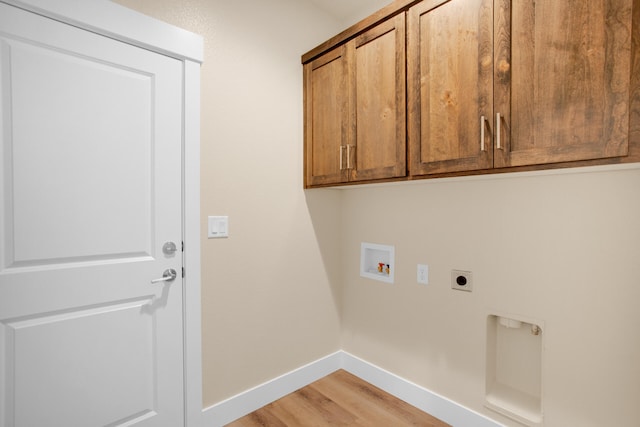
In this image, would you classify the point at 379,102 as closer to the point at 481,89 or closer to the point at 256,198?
the point at 481,89

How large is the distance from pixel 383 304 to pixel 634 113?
1.58 m

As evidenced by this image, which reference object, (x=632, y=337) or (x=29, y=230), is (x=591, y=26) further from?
(x=29, y=230)

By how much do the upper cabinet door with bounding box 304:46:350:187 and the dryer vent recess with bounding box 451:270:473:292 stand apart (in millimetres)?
822

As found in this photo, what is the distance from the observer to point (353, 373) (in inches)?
91.1

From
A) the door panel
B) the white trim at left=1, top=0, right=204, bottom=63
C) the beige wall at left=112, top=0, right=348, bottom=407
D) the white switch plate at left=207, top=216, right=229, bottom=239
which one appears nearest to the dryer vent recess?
the beige wall at left=112, top=0, right=348, bottom=407

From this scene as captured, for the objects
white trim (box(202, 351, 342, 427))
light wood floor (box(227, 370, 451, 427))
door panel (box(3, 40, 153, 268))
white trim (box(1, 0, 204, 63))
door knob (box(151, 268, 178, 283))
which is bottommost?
light wood floor (box(227, 370, 451, 427))

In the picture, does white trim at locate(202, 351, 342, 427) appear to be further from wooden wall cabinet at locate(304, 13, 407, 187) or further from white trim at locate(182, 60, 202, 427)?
wooden wall cabinet at locate(304, 13, 407, 187)

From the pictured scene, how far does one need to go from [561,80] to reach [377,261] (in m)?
1.44

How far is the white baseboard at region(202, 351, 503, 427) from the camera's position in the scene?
1739 mm

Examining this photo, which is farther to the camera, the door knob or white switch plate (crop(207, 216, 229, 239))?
white switch plate (crop(207, 216, 229, 239))

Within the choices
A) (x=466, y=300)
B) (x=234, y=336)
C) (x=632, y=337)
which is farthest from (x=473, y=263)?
(x=234, y=336)

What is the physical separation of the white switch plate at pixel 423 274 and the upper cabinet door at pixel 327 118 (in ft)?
2.32

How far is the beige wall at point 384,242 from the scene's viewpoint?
1.33 meters

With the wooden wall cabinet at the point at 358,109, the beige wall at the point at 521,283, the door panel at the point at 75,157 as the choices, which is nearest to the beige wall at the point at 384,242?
the beige wall at the point at 521,283
